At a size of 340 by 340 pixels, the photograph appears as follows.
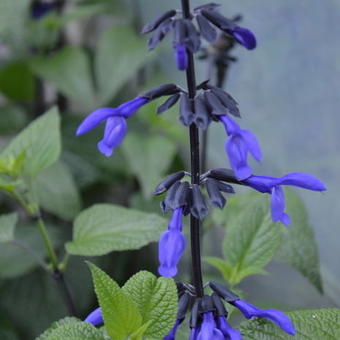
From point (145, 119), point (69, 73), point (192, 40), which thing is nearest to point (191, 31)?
point (192, 40)

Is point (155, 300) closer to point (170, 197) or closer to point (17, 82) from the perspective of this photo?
point (170, 197)

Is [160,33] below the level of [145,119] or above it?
above

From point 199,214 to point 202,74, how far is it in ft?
3.54

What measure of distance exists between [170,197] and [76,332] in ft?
0.57

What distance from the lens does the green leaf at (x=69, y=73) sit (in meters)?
1.67

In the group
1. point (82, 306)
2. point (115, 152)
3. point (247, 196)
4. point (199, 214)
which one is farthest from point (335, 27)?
point (82, 306)

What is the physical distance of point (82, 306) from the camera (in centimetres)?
150

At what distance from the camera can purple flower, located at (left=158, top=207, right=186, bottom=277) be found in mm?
600

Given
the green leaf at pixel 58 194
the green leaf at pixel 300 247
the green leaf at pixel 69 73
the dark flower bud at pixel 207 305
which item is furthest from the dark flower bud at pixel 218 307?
the green leaf at pixel 69 73

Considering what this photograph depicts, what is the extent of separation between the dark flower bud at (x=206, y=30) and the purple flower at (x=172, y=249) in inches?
6.9

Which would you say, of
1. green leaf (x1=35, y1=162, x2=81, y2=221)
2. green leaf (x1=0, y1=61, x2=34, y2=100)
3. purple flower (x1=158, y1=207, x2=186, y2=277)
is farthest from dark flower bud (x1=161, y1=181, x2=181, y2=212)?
green leaf (x1=0, y1=61, x2=34, y2=100)

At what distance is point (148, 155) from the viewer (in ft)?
4.81

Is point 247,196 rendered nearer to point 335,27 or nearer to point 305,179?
point 335,27

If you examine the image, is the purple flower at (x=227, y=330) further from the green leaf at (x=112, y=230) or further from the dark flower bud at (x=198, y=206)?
the green leaf at (x=112, y=230)
